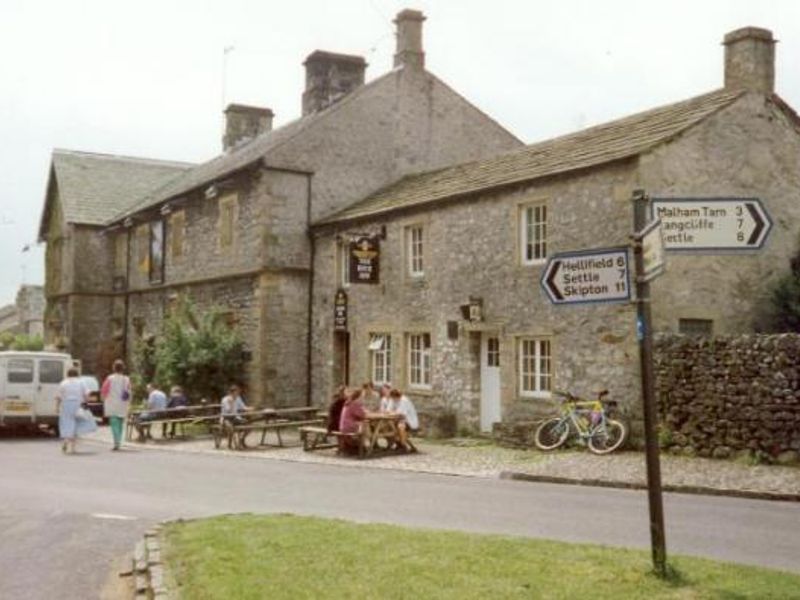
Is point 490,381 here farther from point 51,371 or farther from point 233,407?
point 51,371

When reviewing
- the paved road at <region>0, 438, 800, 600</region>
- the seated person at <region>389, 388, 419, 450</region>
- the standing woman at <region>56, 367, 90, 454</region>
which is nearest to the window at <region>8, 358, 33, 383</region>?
the standing woman at <region>56, 367, 90, 454</region>

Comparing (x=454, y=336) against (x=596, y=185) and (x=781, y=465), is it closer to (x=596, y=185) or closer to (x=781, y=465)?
(x=596, y=185)

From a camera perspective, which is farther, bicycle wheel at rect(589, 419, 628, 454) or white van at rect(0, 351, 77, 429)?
white van at rect(0, 351, 77, 429)

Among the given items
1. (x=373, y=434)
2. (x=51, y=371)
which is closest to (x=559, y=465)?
(x=373, y=434)

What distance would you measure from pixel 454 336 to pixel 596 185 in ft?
16.7

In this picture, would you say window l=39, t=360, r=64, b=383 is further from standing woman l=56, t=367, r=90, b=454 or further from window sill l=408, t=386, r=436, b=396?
window sill l=408, t=386, r=436, b=396

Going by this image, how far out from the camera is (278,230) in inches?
990

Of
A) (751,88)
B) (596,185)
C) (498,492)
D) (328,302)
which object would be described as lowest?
(498,492)

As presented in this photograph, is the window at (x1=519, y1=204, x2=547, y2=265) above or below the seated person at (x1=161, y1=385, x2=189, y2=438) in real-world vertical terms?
above

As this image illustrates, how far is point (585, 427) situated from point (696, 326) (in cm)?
292

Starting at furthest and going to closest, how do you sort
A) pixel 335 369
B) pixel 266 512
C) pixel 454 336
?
pixel 335 369
pixel 454 336
pixel 266 512

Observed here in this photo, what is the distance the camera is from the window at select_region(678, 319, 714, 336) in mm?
17219

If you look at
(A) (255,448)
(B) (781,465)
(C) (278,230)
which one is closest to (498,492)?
(B) (781,465)

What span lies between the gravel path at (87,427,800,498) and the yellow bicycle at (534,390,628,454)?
30 centimetres
